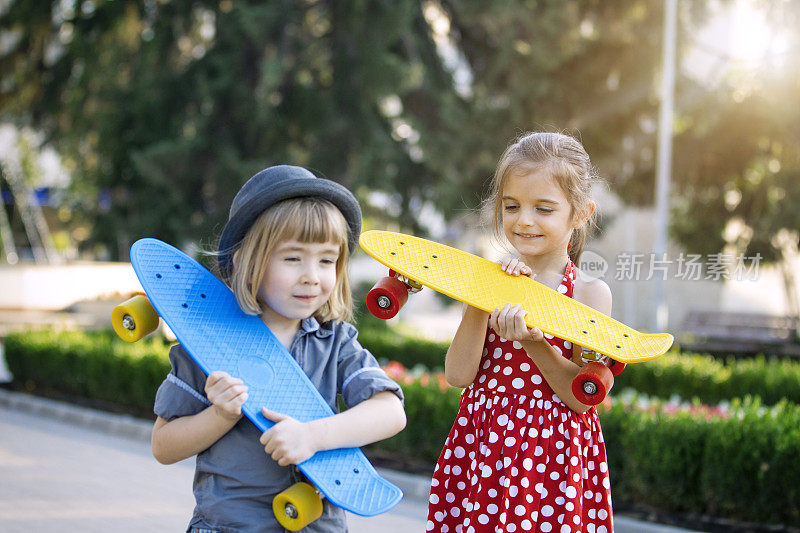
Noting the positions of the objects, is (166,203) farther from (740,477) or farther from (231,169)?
(740,477)

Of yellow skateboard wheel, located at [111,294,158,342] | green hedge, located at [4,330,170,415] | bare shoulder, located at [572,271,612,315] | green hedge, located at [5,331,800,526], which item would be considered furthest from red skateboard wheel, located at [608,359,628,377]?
green hedge, located at [4,330,170,415]

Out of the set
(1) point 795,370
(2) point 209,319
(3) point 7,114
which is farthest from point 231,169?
(2) point 209,319

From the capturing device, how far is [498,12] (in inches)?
477

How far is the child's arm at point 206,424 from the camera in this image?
180cm

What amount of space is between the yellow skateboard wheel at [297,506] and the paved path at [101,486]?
314 centimetres

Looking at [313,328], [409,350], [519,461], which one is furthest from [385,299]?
[409,350]

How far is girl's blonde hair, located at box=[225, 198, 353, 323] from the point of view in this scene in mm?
1935

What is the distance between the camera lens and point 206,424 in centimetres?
185

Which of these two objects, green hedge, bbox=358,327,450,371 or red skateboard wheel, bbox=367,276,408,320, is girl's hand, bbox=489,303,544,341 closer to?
red skateboard wheel, bbox=367,276,408,320

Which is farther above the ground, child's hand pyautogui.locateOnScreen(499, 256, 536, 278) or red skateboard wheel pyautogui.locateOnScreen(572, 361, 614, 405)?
child's hand pyautogui.locateOnScreen(499, 256, 536, 278)

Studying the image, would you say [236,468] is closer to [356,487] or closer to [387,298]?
[356,487]

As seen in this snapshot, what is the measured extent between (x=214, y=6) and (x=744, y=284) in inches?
691

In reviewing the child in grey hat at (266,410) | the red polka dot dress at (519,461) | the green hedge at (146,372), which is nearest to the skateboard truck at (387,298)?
the child in grey hat at (266,410)

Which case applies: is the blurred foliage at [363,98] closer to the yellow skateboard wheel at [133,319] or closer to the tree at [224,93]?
the tree at [224,93]
